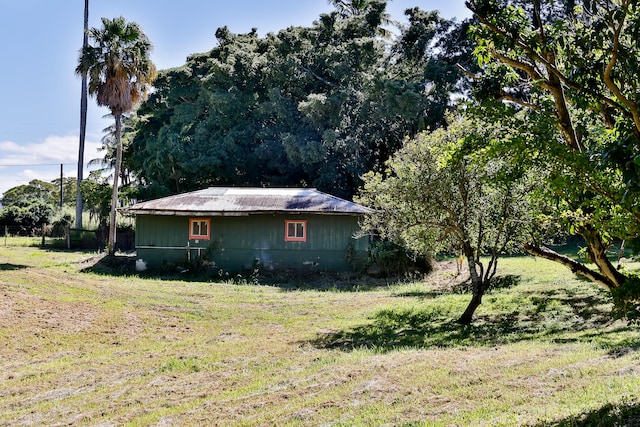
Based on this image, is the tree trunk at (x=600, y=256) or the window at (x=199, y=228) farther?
the window at (x=199, y=228)

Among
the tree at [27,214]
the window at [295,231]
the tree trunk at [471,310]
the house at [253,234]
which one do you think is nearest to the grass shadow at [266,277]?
the house at [253,234]

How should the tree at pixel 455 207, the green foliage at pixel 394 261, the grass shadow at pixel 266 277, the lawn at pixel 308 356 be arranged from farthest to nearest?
1. the green foliage at pixel 394 261
2. the grass shadow at pixel 266 277
3. the tree at pixel 455 207
4. the lawn at pixel 308 356

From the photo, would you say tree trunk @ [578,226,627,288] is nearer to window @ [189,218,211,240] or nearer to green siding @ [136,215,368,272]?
green siding @ [136,215,368,272]

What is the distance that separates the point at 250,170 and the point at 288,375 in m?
29.8

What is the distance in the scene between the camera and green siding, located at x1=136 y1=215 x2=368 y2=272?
24156 mm

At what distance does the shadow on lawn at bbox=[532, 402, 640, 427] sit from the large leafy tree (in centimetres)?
104

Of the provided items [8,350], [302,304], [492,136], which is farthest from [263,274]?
[492,136]

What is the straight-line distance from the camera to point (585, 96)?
6.15m

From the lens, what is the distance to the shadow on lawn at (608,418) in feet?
16.6

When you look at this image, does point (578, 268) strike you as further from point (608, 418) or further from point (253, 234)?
point (253, 234)

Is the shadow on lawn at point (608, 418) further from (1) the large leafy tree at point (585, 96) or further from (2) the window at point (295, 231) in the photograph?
(2) the window at point (295, 231)

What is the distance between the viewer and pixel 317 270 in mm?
24031

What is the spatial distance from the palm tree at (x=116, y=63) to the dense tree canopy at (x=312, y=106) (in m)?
8.67

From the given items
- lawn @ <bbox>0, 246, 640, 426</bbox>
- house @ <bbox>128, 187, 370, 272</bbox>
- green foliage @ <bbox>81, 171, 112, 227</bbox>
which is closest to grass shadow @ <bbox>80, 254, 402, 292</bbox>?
house @ <bbox>128, 187, 370, 272</bbox>
